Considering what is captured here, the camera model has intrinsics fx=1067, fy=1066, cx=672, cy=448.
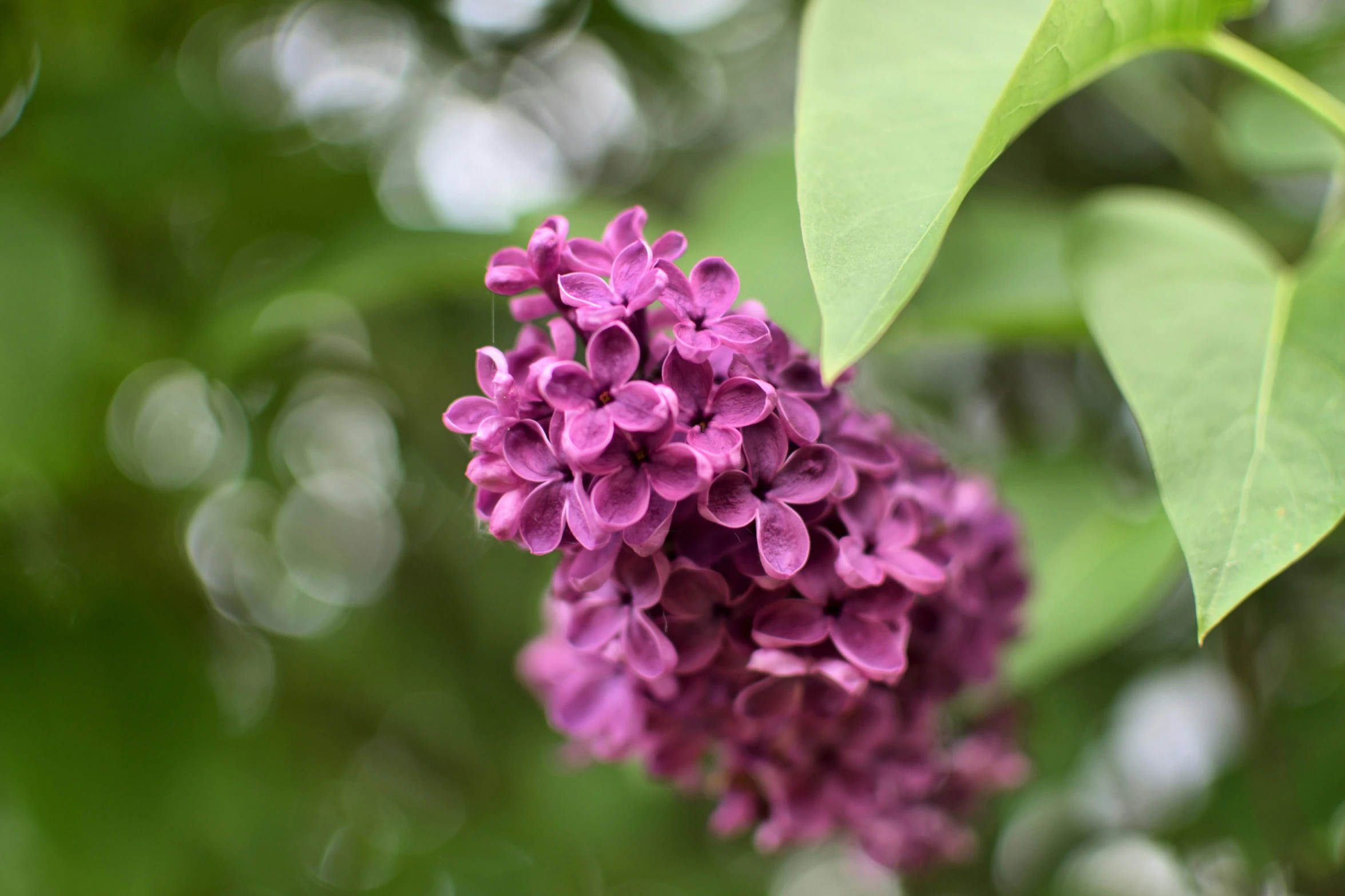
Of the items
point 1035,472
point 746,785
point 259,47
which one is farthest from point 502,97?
point 746,785

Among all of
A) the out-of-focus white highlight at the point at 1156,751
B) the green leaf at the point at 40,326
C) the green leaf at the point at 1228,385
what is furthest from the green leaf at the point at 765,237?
the out-of-focus white highlight at the point at 1156,751

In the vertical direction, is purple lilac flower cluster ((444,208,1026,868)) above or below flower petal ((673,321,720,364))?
below

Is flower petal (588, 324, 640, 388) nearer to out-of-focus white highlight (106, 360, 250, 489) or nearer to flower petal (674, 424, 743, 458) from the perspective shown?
flower petal (674, 424, 743, 458)

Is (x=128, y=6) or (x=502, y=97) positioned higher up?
(x=128, y=6)

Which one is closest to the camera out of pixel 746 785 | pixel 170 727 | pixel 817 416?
pixel 817 416

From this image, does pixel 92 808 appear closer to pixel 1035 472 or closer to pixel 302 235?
pixel 302 235

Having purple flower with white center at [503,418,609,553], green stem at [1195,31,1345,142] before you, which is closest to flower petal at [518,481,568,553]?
purple flower with white center at [503,418,609,553]

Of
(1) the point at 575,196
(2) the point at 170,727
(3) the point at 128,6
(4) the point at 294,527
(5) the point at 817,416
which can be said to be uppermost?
(5) the point at 817,416
